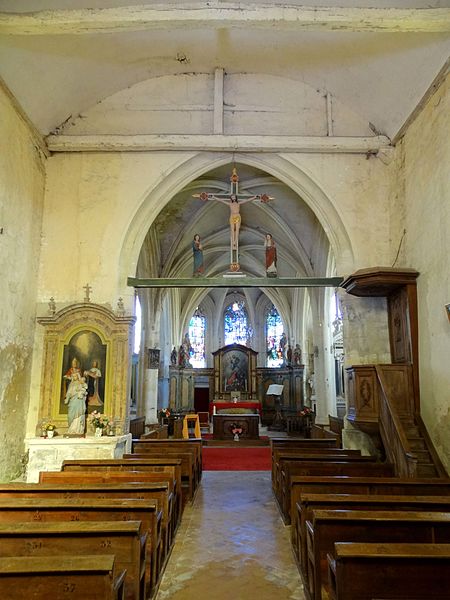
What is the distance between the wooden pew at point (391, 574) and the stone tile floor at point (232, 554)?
152 centimetres

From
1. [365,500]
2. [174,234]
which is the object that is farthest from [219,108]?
[365,500]

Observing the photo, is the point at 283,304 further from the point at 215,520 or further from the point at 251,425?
the point at 215,520

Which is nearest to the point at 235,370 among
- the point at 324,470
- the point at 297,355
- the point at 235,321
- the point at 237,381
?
the point at 237,381

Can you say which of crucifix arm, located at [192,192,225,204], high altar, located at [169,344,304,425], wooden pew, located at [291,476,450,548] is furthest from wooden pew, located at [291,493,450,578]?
high altar, located at [169,344,304,425]

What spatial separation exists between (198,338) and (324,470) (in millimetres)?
21243

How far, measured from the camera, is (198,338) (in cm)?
2791

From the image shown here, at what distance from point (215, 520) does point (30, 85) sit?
7.99m

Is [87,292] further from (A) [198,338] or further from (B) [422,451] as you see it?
(A) [198,338]

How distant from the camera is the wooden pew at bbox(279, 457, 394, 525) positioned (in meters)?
6.75

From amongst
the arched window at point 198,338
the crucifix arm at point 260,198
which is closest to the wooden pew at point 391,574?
the crucifix arm at point 260,198

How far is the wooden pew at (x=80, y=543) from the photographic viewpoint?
11.9ft

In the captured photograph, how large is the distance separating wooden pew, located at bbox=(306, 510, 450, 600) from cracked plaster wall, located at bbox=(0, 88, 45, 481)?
21.6 ft

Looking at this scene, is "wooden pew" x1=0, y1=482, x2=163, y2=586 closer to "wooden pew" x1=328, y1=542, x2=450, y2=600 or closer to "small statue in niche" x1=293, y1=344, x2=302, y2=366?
"wooden pew" x1=328, y1=542, x2=450, y2=600

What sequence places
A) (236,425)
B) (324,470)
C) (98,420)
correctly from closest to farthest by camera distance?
(324,470) → (98,420) → (236,425)
